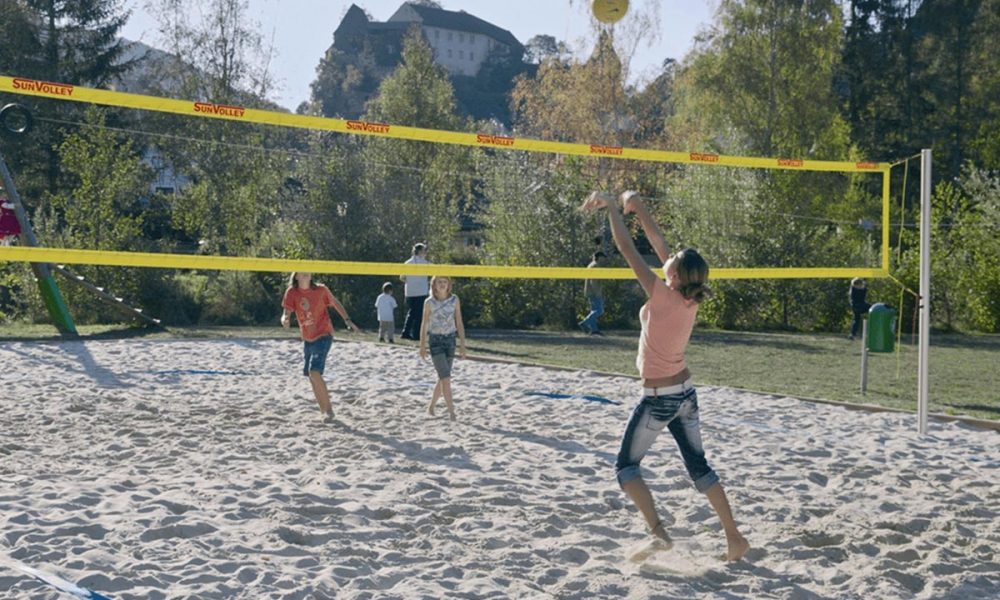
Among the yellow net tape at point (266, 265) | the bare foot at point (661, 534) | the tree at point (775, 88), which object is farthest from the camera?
the tree at point (775, 88)

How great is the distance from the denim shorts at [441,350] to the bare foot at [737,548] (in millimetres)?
4063

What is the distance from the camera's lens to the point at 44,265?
52.2 feet

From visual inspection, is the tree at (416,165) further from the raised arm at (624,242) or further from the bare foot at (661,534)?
the bare foot at (661,534)

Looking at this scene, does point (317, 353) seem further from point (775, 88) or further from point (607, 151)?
point (775, 88)

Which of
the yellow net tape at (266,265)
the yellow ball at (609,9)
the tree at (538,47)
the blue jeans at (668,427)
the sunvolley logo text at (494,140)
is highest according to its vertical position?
the tree at (538,47)

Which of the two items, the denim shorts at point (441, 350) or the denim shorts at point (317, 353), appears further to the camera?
the denim shorts at point (441, 350)

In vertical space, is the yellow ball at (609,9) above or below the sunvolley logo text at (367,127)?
above

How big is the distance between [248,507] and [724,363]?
30.1ft

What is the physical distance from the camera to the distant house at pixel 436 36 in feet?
393

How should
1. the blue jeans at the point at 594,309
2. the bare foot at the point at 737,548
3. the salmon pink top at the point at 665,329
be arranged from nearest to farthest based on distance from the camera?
1. the salmon pink top at the point at 665,329
2. the bare foot at the point at 737,548
3. the blue jeans at the point at 594,309

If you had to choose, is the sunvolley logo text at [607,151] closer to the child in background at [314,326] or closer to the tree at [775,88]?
the child in background at [314,326]

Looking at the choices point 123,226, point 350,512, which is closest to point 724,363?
point 350,512

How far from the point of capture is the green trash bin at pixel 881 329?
940cm

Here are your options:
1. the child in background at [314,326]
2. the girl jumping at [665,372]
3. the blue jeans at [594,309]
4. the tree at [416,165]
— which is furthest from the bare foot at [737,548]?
the tree at [416,165]
